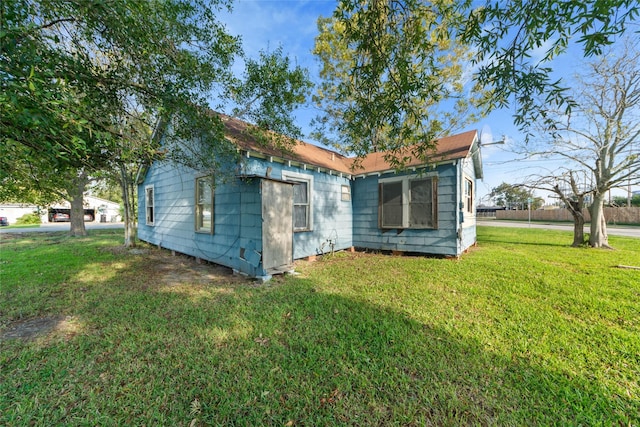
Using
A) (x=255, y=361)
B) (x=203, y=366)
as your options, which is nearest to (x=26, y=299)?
(x=203, y=366)

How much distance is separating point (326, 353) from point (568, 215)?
3799 cm

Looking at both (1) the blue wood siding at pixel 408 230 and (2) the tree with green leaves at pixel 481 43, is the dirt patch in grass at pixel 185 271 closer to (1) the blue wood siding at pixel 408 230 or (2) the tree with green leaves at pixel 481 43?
(2) the tree with green leaves at pixel 481 43

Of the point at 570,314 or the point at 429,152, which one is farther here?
the point at 429,152

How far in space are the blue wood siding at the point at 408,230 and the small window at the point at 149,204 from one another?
788cm

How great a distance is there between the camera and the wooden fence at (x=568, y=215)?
21953 millimetres

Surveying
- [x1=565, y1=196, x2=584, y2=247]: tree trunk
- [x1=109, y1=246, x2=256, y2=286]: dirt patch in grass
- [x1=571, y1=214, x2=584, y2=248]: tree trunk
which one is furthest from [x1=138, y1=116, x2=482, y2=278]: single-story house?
[x1=571, y1=214, x2=584, y2=248]: tree trunk

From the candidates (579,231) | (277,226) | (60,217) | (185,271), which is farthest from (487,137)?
(60,217)

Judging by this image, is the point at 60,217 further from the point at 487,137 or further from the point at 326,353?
the point at 487,137

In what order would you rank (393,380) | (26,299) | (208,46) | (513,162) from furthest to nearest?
(513,162) < (208,46) < (26,299) < (393,380)

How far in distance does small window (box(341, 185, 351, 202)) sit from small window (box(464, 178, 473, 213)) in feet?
12.3

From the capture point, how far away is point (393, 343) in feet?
8.96

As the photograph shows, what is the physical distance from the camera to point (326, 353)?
8.37 ft

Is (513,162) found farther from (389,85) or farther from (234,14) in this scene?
(234,14)

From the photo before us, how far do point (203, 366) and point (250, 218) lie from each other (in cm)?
315
